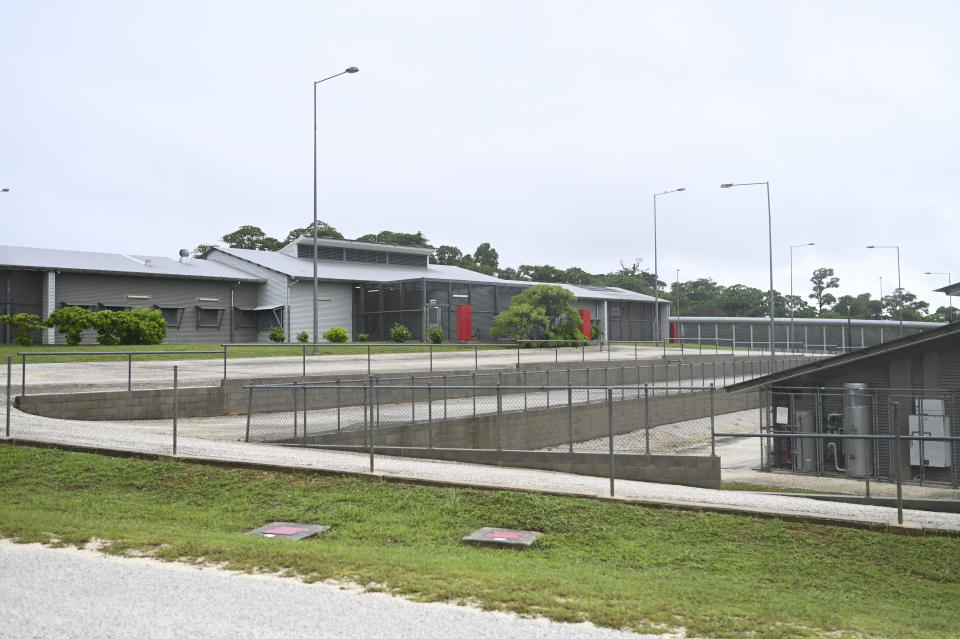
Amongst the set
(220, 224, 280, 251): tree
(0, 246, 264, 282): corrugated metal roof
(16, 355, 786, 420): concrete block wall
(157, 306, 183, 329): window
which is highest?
(220, 224, 280, 251): tree

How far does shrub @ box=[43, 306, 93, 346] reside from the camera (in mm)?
37062

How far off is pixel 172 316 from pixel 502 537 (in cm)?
4396

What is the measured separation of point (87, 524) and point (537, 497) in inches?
214

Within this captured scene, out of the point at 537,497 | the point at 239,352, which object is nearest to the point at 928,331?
the point at 537,497

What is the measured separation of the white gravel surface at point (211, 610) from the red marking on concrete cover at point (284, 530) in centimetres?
222

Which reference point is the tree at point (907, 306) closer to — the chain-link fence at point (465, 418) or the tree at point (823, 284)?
the tree at point (823, 284)

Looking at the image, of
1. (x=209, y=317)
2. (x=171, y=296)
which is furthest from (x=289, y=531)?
(x=209, y=317)

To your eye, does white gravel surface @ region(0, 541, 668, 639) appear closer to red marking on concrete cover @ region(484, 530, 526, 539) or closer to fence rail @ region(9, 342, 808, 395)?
red marking on concrete cover @ region(484, 530, 526, 539)

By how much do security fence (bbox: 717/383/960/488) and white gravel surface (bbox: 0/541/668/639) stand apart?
1507 centimetres

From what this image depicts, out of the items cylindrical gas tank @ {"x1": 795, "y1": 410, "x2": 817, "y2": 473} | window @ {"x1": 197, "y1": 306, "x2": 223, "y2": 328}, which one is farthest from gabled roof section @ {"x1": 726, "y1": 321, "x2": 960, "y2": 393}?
window @ {"x1": 197, "y1": 306, "x2": 223, "y2": 328}

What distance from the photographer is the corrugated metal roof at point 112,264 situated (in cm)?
4409

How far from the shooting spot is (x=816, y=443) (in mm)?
21531

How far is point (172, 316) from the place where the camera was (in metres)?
48.8

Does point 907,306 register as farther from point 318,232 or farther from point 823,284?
point 318,232
